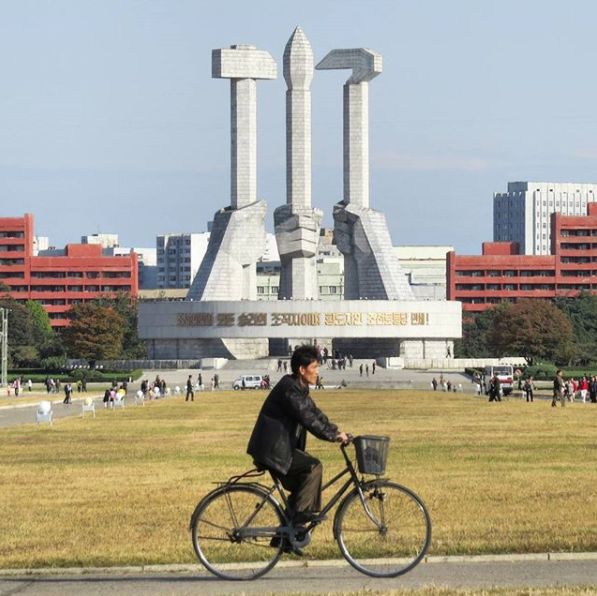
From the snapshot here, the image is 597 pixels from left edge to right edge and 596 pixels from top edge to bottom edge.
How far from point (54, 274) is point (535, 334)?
73114 mm

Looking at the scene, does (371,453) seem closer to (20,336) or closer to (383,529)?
(383,529)

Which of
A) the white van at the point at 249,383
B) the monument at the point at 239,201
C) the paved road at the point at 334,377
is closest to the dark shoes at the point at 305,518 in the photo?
the paved road at the point at 334,377

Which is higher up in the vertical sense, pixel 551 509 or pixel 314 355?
pixel 314 355

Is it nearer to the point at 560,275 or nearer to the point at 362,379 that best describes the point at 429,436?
the point at 362,379

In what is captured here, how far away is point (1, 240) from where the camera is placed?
184m

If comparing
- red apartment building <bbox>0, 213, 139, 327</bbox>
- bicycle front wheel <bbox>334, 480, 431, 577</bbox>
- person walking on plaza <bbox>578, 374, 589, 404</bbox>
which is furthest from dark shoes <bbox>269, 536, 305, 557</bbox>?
red apartment building <bbox>0, 213, 139, 327</bbox>

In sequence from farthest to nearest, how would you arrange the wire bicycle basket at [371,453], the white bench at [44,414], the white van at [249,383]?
the white van at [249,383], the white bench at [44,414], the wire bicycle basket at [371,453]

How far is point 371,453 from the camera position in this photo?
13.6 metres

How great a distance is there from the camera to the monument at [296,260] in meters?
121

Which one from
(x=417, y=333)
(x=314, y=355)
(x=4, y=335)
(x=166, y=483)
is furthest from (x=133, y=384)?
(x=314, y=355)

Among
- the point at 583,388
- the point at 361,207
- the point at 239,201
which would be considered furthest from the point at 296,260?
the point at 583,388

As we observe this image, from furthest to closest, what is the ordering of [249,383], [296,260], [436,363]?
[296,260], [436,363], [249,383]

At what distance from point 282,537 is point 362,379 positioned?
87850 mm

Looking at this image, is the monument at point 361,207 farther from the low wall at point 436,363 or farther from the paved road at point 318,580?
the paved road at point 318,580
